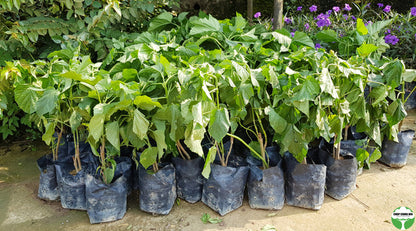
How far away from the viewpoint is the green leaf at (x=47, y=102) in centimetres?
188

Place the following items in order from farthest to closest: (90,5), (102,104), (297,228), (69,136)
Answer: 1. (90,5)
2. (69,136)
3. (297,228)
4. (102,104)

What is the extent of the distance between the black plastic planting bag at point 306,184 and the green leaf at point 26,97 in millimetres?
1645

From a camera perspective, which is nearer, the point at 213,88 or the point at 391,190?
the point at 213,88

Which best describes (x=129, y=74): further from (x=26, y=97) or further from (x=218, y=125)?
(x=218, y=125)

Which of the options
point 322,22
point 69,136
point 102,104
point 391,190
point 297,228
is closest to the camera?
point 102,104

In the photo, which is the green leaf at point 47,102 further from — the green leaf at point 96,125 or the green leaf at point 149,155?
the green leaf at point 149,155

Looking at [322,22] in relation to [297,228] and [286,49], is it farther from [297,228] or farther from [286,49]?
[297,228]

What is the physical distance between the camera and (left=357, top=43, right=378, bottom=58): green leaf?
2.20m

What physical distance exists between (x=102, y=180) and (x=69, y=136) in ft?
2.29

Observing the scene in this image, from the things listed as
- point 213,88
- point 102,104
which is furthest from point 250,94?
point 102,104

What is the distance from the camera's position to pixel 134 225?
2.20m

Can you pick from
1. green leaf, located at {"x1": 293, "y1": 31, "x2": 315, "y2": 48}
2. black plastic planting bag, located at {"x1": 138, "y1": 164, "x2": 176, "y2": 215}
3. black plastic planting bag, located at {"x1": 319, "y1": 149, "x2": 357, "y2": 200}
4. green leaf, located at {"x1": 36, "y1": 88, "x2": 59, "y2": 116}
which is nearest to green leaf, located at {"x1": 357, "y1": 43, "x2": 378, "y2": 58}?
green leaf, located at {"x1": 293, "y1": 31, "x2": 315, "y2": 48}

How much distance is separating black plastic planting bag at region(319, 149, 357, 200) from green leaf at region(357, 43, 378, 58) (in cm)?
71

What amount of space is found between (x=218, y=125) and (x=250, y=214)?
806 millimetres
